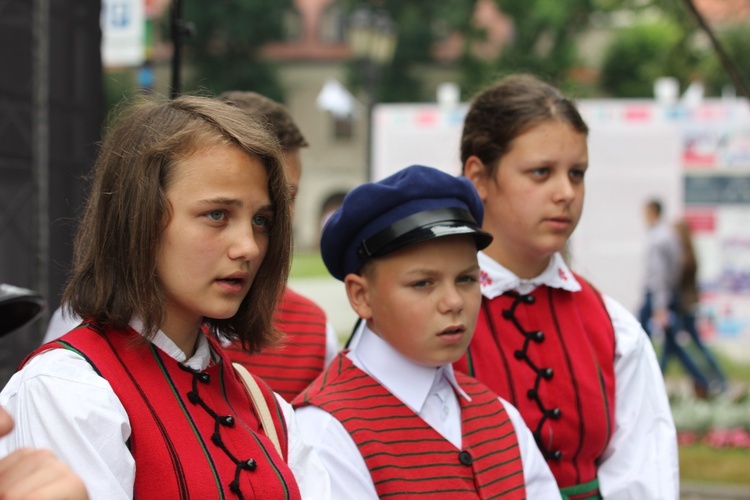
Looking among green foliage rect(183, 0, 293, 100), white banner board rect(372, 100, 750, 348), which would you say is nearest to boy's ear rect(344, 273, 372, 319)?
white banner board rect(372, 100, 750, 348)

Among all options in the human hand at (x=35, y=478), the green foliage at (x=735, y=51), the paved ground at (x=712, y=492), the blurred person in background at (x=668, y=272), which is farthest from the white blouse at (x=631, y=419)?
the green foliage at (x=735, y=51)

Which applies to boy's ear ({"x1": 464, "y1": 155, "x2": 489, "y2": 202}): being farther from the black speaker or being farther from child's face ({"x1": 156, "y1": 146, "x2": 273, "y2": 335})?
the black speaker

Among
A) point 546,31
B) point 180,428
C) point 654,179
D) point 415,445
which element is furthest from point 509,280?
point 546,31

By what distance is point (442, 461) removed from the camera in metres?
2.18

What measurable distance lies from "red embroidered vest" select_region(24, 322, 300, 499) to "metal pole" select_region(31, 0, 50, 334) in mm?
1513

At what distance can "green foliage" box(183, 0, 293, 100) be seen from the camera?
137 ft

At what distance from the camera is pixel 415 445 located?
7.14 feet

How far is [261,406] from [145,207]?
468 millimetres

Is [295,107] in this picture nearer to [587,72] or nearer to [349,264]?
[587,72]

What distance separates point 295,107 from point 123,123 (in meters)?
42.7

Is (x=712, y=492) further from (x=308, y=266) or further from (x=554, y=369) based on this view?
(x=308, y=266)

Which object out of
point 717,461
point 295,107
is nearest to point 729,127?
point 717,461

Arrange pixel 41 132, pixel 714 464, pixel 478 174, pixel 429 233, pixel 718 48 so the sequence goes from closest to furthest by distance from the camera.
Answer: pixel 429 233 → pixel 478 174 → pixel 41 132 → pixel 718 48 → pixel 714 464

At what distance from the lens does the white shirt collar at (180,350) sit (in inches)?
68.1
